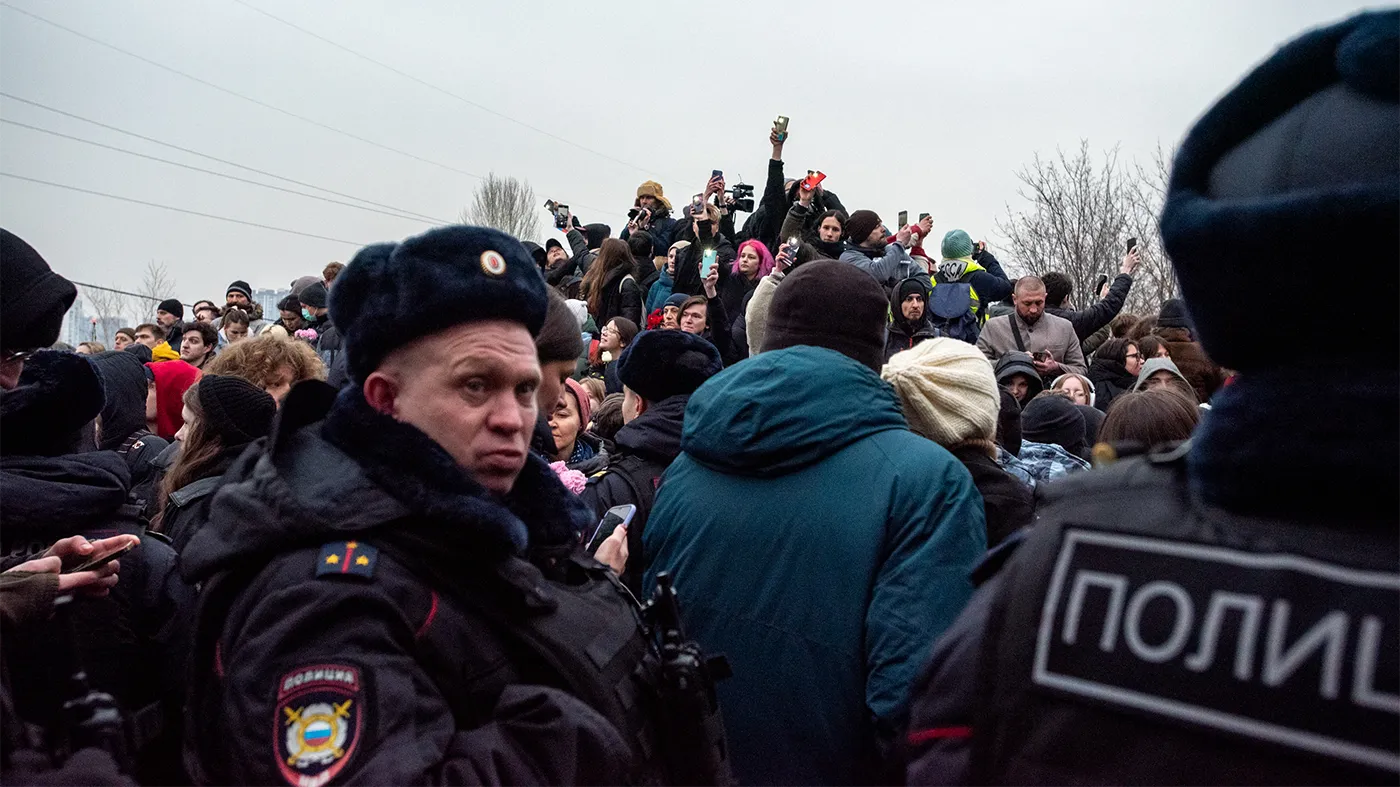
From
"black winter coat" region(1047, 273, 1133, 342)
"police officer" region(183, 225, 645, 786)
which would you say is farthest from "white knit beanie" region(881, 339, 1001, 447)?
"black winter coat" region(1047, 273, 1133, 342)

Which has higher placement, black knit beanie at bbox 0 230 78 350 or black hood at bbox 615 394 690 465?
black knit beanie at bbox 0 230 78 350

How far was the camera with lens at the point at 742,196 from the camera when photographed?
1252 cm

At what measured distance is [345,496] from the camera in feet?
6.40

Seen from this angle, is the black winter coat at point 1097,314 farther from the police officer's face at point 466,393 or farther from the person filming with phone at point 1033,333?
the police officer's face at point 466,393

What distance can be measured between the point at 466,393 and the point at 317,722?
0.72 metres

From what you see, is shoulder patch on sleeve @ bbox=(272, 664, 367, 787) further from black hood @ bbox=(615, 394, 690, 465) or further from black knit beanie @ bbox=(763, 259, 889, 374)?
black hood @ bbox=(615, 394, 690, 465)

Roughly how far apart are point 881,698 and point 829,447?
67 centimetres

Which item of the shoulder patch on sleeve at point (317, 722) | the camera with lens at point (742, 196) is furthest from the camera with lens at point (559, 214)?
the shoulder patch on sleeve at point (317, 722)

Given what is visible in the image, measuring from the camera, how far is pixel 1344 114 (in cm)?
109

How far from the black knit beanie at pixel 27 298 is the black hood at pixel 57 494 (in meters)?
0.36

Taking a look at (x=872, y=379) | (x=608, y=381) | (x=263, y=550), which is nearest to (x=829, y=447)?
(x=872, y=379)

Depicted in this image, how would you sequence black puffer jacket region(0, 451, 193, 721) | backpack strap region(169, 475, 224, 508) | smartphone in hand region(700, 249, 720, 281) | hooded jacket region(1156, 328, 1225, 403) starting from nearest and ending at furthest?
black puffer jacket region(0, 451, 193, 721)
backpack strap region(169, 475, 224, 508)
hooded jacket region(1156, 328, 1225, 403)
smartphone in hand region(700, 249, 720, 281)

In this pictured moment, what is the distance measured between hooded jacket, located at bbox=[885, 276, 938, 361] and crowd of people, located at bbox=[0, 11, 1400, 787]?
364cm

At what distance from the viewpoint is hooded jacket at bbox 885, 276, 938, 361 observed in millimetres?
8188
